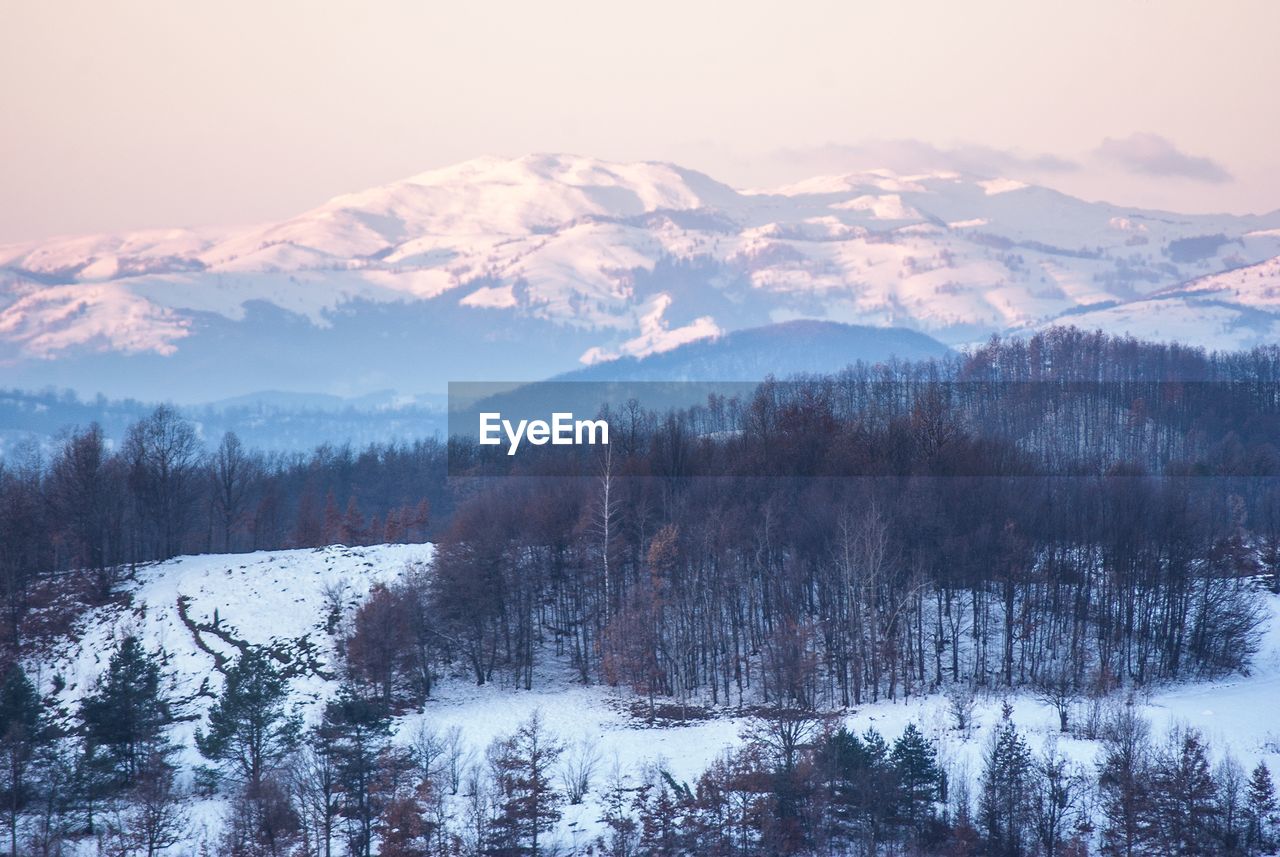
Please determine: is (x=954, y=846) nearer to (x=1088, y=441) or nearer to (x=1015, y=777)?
(x=1015, y=777)

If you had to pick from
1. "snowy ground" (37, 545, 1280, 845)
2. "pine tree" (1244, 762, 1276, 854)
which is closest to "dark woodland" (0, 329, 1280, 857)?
"pine tree" (1244, 762, 1276, 854)

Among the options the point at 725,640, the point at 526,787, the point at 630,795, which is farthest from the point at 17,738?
the point at 725,640

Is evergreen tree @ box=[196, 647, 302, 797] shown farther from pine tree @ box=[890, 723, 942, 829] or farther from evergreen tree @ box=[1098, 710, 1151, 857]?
evergreen tree @ box=[1098, 710, 1151, 857]

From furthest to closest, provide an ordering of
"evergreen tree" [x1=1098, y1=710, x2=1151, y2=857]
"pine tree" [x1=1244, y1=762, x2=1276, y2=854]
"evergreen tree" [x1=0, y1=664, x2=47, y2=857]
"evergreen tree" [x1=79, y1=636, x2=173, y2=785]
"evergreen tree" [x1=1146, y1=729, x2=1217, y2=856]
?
"evergreen tree" [x1=79, y1=636, x2=173, y2=785]
"evergreen tree" [x1=0, y1=664, x2=47, y2=857]
"evergreen tree" [x1=1098, y1=710, x2=1151, y2=857]
"pine tree" [x1=1244, y1=762, x2=1276, y2=854]
"evergreen tree" [x1=1146, y1=729, x2=1217, y2=856]

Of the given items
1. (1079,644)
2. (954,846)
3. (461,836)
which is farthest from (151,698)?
(1079,644)

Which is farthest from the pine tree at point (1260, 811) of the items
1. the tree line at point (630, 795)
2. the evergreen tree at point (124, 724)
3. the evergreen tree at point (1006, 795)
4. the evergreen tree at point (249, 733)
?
the evergreen tree at point (124, 724)

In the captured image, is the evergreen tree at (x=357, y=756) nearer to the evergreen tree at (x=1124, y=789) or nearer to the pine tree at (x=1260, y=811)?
the evergreen tree at (x=1124, y=789)
